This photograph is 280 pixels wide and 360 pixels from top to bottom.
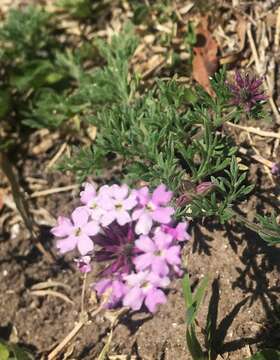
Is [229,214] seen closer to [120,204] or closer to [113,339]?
[120,204]

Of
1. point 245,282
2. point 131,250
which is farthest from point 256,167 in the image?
point 131,250

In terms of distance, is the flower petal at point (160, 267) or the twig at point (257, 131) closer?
the flower petal at point (160, 267)

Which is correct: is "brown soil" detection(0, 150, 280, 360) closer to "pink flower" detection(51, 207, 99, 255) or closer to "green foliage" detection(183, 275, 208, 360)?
"green foliage" detection(183, 275, 208, 360)

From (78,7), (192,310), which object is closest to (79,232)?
(192,310)

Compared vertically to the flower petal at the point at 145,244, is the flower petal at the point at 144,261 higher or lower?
lower

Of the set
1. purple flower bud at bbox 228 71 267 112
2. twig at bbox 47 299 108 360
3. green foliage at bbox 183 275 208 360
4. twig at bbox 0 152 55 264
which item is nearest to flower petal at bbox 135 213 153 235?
green foliage at bbox 183 275 208 360

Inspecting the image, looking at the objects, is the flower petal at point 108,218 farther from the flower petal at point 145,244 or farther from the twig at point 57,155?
the twig at point 57,155

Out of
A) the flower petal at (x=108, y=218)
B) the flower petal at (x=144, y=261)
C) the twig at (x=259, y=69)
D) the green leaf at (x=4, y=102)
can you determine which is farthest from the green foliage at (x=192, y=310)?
the green leaf at (x=4, y=102)
